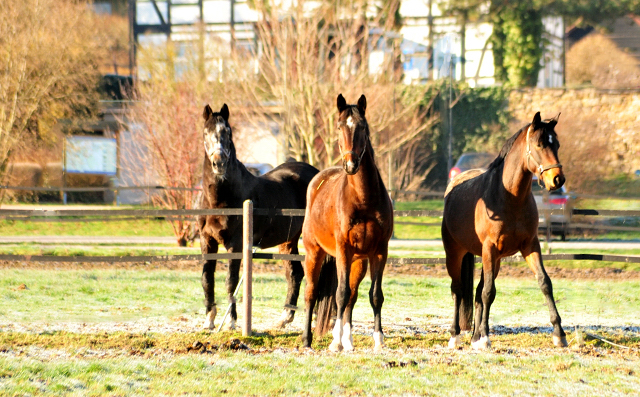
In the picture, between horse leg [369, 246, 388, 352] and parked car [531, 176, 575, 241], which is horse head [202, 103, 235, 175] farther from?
parked car [531, 176, 575, 241]

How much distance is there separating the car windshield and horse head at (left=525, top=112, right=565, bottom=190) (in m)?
14.6

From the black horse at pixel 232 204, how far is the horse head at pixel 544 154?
3.14 metres

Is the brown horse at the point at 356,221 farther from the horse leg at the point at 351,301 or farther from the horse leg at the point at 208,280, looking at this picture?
the horse leg at the point at 208,280

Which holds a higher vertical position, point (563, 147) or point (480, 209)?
point (563, 147)

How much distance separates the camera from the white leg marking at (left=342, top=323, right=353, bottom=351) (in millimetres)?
6719

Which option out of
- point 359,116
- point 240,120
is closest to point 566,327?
point 359,116

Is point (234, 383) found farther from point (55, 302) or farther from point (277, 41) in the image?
point (277, 41)

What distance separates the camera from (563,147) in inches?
965

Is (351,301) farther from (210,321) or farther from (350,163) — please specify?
(210,321)

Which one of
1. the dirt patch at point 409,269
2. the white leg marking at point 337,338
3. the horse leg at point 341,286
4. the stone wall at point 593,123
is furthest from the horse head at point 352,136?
the stone wall at point 593,123

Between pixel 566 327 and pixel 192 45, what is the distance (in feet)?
57.7

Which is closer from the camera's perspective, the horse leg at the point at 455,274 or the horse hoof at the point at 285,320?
the horse leg at the point at 455,274

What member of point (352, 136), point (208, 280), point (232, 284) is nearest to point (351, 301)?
point (352, 136)

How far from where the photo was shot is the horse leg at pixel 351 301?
6773 mm
